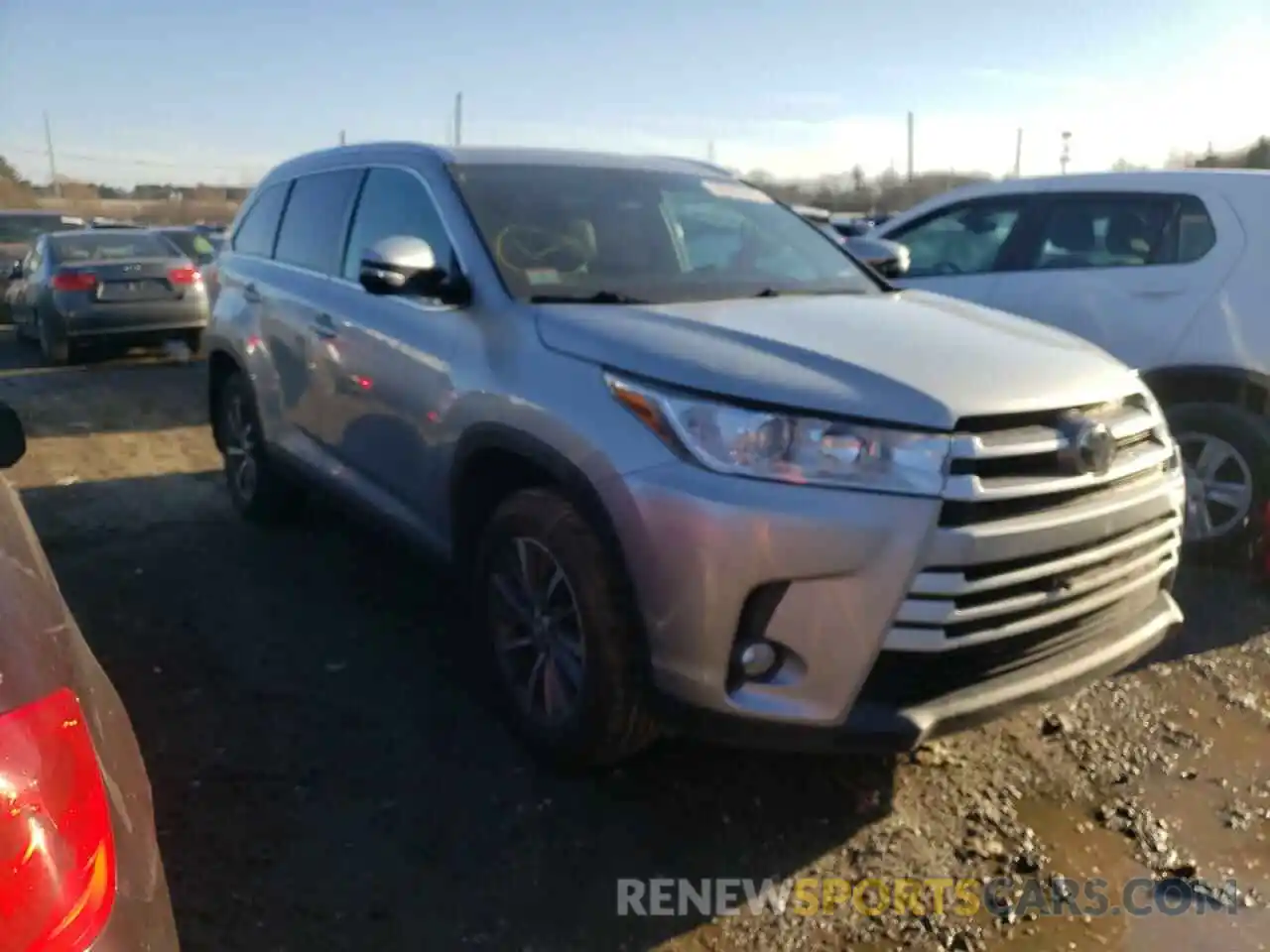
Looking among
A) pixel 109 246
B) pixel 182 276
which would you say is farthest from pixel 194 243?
pixel 182 276

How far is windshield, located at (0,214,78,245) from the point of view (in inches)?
603

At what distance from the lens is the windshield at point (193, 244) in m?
14.6

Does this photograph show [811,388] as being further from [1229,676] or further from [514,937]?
[1229,676]

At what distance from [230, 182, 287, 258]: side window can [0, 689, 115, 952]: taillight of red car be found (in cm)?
425

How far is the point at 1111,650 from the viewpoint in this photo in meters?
2.99

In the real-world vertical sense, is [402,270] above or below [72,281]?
above

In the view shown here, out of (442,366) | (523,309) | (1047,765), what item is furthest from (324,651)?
(1047,765)

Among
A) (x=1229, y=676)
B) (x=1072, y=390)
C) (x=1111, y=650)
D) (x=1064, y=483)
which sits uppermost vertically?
(x=1072, y=390)

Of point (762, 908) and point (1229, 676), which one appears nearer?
point (762, 908)

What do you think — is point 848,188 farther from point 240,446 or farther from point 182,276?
point 240,446

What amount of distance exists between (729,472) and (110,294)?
1033 cm

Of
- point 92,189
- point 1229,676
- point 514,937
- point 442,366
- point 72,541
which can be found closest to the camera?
point 514,937

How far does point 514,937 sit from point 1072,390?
195 centimetres

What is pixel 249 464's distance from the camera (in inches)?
220
